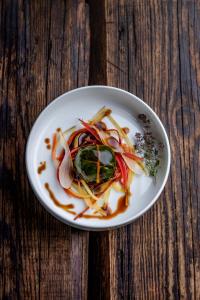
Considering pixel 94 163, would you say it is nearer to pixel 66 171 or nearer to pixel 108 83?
pixel 66 171

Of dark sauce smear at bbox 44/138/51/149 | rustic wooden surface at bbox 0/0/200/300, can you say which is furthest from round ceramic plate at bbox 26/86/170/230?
rustic wooden surface at bbox 0/0/200/300

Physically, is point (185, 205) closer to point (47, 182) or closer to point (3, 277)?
point (47, 182)

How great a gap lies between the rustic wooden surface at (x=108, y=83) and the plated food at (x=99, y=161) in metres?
0.14

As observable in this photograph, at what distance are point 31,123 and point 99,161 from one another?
0.34 metres

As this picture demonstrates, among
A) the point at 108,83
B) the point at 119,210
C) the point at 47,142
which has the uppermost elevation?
the point at 108,83

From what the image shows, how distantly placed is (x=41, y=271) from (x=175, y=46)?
104 cm

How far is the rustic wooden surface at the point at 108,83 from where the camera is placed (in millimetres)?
1743

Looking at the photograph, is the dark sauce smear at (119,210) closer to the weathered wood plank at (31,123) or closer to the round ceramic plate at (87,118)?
the round ceramic plate at (87,118)

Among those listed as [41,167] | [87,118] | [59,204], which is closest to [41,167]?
[41,167]

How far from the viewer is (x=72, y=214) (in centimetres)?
167

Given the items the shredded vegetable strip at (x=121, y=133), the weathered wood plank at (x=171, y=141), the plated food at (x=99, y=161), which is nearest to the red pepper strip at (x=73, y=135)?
the plated food at (x=99, y=161)

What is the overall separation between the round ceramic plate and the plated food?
2cm

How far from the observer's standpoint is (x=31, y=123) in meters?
1.82

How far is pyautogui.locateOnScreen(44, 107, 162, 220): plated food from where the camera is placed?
65.9 inches
